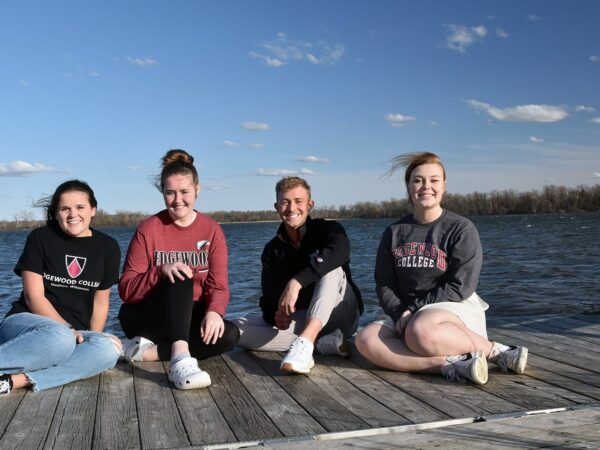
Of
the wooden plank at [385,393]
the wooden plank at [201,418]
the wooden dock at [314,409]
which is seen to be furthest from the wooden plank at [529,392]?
the wooden plank at [201,418]

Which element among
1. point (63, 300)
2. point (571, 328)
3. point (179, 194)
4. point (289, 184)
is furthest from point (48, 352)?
point (571, 328)

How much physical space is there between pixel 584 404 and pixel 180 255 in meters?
2.44

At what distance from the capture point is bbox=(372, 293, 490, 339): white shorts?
3.62 metres

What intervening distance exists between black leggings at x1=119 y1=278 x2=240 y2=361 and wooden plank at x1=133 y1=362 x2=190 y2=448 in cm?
21

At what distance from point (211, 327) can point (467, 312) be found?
1542 millimetres

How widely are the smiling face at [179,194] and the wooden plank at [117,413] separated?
1047 mm

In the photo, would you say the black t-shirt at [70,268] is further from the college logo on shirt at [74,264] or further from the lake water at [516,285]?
the lake water at [516,285]

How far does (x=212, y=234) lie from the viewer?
4.00 metres

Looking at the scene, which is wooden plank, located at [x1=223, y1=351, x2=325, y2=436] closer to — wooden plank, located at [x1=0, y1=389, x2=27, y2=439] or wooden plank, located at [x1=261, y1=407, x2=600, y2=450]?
wooden plank, located at [x1=261, y1=407, x2=600, y2=450]

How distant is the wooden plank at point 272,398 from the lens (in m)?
2.74

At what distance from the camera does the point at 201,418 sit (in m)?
2.91

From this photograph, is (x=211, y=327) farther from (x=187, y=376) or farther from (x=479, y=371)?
(x=479, y=371)

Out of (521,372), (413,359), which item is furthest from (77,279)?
(521,372)

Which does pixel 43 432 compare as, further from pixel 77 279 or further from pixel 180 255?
pixel 180 255
